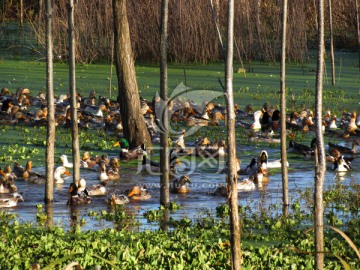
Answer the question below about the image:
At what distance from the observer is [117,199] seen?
10.8 metres

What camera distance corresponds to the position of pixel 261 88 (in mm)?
21469

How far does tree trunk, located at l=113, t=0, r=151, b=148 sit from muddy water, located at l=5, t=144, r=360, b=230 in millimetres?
936

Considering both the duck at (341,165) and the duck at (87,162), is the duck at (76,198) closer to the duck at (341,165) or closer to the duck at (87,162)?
the duck at (87,162)

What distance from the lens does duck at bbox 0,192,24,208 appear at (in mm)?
10312

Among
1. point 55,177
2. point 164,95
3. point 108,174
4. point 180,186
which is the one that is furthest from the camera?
point 108,174

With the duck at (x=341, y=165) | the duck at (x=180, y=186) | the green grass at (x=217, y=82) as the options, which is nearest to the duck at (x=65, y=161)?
the duck at (x=180, y=186)

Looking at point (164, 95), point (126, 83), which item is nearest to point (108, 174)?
point (126, 83)

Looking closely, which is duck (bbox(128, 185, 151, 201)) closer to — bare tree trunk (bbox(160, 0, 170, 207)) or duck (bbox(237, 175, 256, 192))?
bare tree trunk (bbox(160, 0, 170, 207))

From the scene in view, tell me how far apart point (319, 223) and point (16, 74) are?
17626 mm

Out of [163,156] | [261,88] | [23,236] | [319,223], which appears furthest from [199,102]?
[319,223]

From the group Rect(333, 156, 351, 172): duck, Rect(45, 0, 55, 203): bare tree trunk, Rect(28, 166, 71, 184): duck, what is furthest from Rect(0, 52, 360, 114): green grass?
Rect(45, 0, 55, 203): bare tree trunk

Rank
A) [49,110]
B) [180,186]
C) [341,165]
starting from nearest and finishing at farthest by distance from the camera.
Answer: [49,110] < [180,186] < [341,165]

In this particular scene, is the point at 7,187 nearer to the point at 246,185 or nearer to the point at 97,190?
the point at 97,190

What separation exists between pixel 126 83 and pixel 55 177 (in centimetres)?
238
